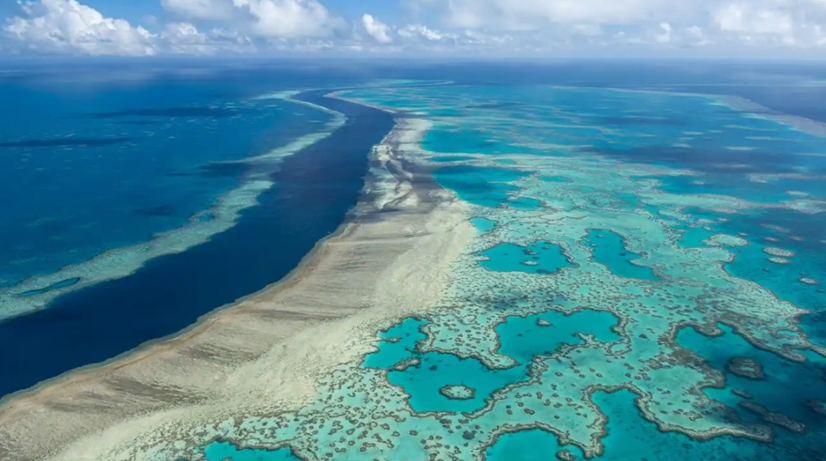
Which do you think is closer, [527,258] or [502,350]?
[502,350]

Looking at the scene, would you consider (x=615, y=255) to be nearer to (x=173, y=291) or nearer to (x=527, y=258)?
(x=527, y=258)

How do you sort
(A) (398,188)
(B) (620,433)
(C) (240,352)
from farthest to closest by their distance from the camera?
1. (A) (398,188)
2. (C) (240,352)
3. (B) (620,433)

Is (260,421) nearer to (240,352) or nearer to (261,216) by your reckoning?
(240,352)

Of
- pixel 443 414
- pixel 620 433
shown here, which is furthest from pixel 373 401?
pixel 620 433

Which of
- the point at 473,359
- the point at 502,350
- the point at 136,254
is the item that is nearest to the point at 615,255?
the point at 502,350

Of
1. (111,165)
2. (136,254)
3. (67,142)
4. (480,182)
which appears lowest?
(136,254)

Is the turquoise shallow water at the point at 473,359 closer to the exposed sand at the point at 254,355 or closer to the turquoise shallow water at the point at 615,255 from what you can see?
the exposed sand at the point at 254,355
